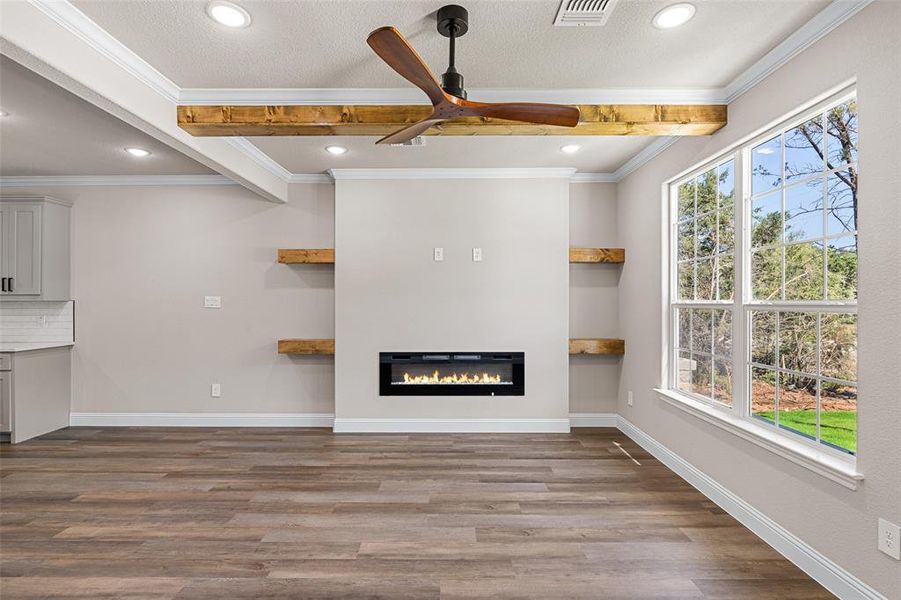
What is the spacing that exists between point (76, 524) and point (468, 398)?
305cm

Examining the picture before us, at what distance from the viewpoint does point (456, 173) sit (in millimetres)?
4629

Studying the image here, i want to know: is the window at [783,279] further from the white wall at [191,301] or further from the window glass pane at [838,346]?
the white wall at [191,301]

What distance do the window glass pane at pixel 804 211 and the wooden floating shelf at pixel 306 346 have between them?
378 centimetres

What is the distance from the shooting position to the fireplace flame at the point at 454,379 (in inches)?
186

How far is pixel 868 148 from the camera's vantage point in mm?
1985

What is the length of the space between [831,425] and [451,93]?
2.40m

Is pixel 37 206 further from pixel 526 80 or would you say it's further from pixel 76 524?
pixel 526 80

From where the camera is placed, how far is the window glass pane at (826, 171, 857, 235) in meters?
2.15

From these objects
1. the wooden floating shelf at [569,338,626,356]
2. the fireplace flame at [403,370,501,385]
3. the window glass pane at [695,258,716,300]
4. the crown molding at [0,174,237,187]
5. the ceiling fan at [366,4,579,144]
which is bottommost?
the fireplace flame at [403,370,501,385]

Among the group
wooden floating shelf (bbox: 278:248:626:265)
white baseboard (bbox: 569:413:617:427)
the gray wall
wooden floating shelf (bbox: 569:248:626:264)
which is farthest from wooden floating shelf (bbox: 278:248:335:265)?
white baseboard (bbox: 569:413:617:427)

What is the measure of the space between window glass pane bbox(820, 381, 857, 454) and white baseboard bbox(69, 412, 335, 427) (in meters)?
4.04

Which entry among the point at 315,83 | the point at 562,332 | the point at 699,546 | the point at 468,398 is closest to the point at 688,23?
the point at 315,83

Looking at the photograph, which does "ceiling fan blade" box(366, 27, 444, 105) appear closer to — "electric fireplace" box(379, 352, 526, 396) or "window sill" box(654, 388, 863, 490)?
→ "window sill" box(654, 388, 863, 490)

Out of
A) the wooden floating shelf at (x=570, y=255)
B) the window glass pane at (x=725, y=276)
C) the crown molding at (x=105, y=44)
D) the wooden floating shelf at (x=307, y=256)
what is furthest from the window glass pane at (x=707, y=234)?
the crown molding at (x=105, y=44)
